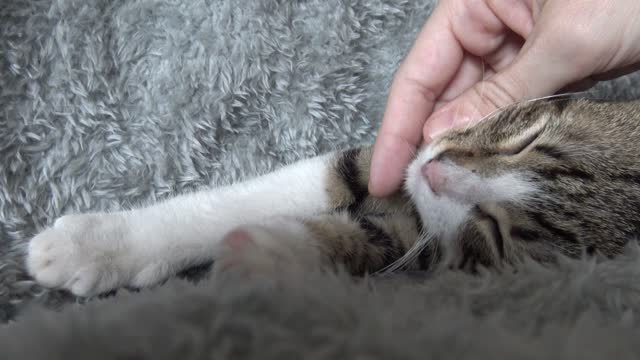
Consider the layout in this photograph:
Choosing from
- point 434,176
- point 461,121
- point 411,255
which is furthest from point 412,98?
point 411,255

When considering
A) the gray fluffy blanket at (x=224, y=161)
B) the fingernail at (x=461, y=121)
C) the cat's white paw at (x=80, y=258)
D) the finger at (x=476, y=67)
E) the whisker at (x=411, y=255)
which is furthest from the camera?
the finger at (x=476, y=67)

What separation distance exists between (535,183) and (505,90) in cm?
21

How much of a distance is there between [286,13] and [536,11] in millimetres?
564

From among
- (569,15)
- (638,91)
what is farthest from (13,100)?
(638,91)

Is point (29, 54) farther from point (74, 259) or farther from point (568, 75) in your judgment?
point (568, 75)

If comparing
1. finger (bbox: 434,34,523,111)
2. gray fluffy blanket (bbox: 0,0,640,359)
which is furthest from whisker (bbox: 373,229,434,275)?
finger (bbox: 434,34,523,111)

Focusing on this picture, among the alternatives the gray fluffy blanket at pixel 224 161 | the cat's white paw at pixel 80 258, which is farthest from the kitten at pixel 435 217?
the gray fluffy blanket at pixel 224 161

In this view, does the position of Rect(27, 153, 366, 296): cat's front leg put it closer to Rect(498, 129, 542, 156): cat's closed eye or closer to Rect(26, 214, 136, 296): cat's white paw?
Rect(26, 214, 136, 296): cat's white paw

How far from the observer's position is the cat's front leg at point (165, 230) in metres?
0.81

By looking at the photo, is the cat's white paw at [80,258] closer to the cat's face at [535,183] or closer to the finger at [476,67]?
the cat's face at [535,183]

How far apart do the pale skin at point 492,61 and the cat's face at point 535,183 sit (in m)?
A: 0.06

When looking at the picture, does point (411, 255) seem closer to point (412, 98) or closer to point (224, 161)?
point (412, 98)

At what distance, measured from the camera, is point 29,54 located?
3.41 feet

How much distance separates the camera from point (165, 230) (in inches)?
36.0
